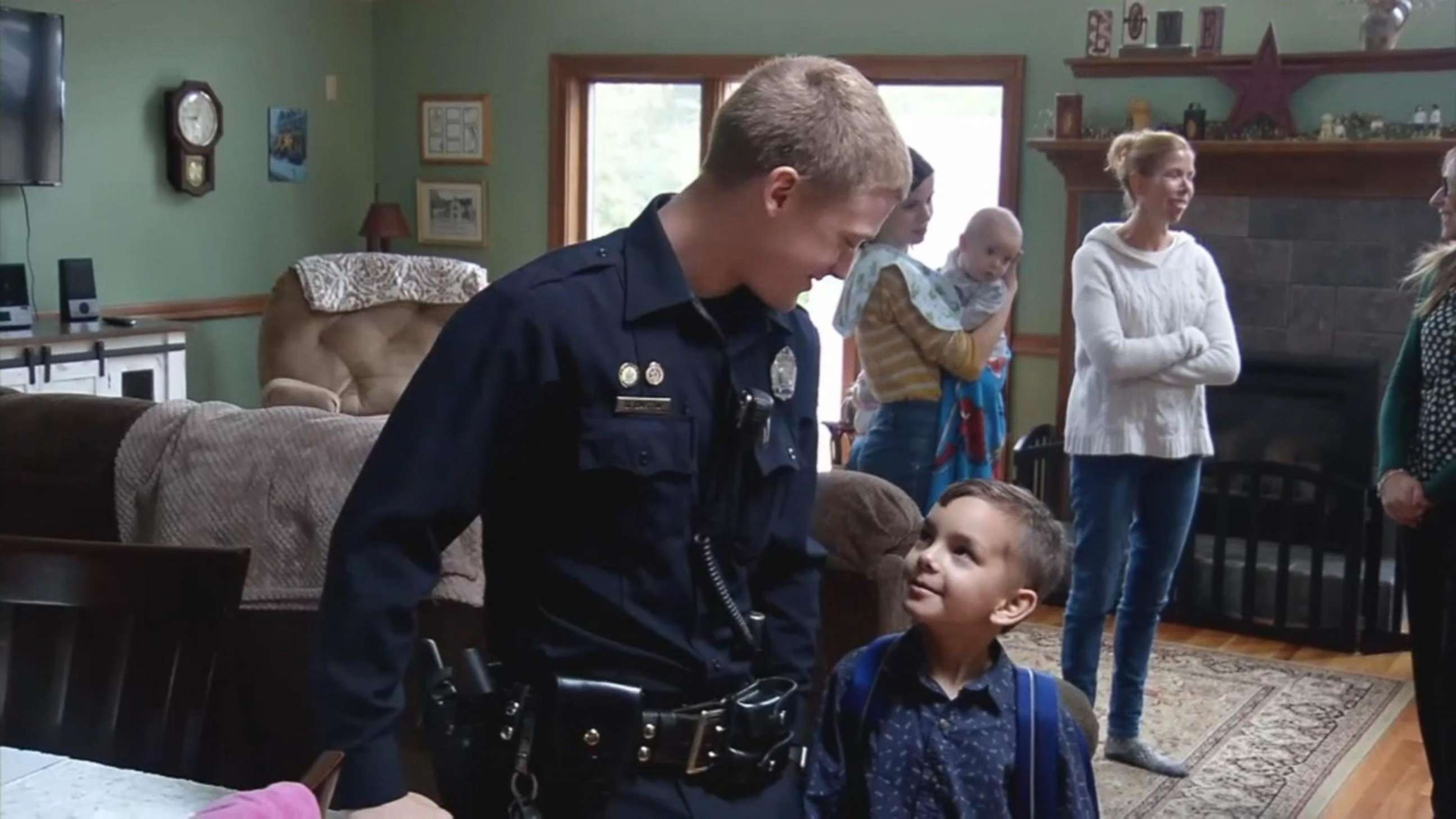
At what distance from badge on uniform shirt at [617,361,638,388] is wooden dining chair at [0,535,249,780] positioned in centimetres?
59

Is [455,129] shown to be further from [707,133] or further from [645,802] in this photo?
[645,802]

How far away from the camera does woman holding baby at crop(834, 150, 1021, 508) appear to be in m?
3.18

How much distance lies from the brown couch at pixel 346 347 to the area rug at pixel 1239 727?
2656mm

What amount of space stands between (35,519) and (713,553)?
161 cm

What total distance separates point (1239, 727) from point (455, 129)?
4.69 m

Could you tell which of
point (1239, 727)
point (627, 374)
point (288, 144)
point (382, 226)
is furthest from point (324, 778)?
point (288, 144)

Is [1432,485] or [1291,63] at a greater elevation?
[1291,63]

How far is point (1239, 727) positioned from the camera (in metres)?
3.89

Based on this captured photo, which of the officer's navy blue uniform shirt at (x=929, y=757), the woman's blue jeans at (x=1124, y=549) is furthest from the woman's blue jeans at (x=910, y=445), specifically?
the officer's navy blue uniform shirt at (x=929, y=757)

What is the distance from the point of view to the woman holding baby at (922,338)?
3.18 metres

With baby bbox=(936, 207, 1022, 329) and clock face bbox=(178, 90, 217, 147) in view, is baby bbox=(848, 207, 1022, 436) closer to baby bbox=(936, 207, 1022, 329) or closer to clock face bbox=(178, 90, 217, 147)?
baby bbox=(936, 207, 1022, 329)

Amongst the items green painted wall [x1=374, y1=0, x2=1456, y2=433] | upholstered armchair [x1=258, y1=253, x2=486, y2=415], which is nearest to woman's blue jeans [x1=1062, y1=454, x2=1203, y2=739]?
green painted wall [x1=374, y1=0, x2=1456, y2=433]

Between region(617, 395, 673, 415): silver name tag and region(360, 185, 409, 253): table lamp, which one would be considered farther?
region(360, 185, 409, 253): table lamp

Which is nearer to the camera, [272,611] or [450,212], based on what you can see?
[272,611]
